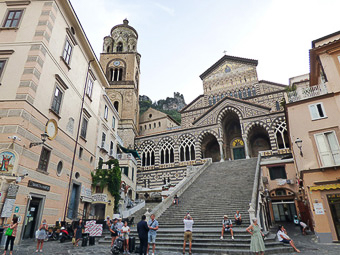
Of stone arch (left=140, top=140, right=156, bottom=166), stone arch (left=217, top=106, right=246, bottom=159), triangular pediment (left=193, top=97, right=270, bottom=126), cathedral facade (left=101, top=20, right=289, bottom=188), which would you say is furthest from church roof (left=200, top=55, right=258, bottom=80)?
stone arch (left=140, top=140, right=156, bottom=166)

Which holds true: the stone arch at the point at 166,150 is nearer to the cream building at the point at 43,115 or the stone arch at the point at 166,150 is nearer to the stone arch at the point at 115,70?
the stone arch at the point at 115,70

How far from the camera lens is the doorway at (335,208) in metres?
9.95

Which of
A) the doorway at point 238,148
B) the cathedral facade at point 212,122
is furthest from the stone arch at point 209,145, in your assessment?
the doorway at point 238,148

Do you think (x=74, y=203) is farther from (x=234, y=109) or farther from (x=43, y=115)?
(x=234, y=109)

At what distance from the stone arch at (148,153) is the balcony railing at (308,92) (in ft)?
69.3

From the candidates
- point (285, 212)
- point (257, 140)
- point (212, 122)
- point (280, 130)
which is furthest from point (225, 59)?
point (285, 212)

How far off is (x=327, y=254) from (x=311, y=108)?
776 centimetres

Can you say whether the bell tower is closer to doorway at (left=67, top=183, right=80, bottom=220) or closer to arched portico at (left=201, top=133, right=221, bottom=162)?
arched portico at (left=201, top=133, right=221, bottom=162)

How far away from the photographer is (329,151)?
1105 cm

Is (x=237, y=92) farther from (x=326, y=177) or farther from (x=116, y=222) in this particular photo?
(x=116, y=222)

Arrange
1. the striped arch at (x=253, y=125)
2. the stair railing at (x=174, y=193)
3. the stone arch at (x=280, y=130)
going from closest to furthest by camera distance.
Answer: the stair railing at (x=174, y=193), the stone arch at (x=280, y=130), the striped arch at (x=253, y=125)

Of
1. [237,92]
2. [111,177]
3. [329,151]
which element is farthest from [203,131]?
[329,151]

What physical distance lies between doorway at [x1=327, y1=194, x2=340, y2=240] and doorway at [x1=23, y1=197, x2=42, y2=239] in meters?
13.7

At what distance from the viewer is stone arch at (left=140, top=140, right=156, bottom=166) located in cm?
3112
